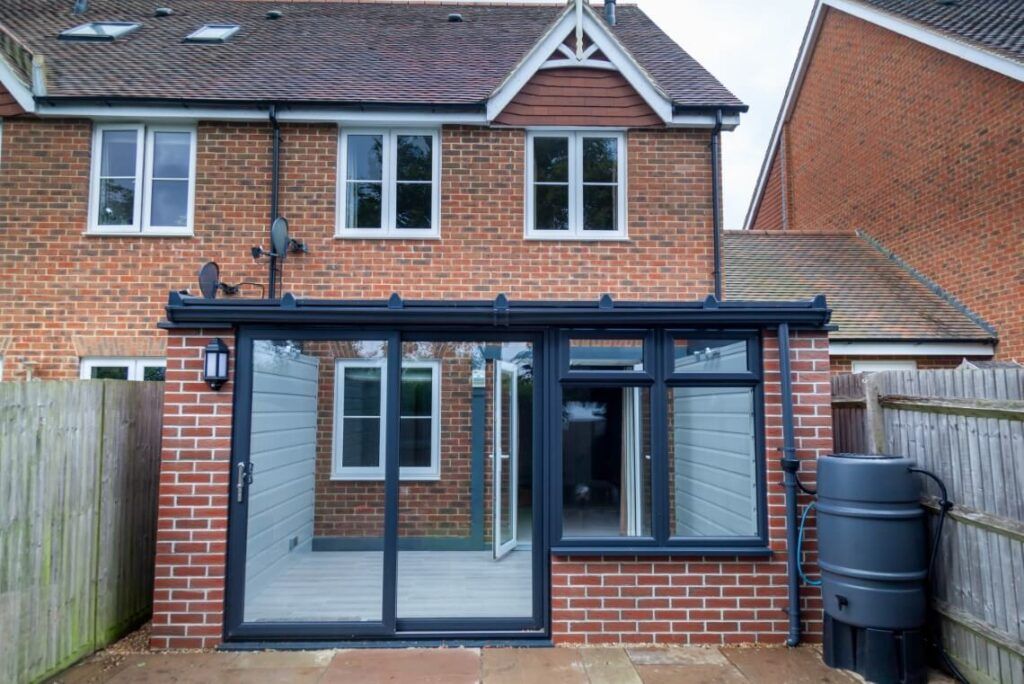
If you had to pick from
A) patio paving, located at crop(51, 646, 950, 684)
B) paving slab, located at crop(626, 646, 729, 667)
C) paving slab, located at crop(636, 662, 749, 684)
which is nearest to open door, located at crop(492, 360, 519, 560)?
patio paving, located at crop(51, 646, 950, 684)

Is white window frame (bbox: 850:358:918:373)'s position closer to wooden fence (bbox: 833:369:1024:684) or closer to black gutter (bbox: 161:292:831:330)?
wooden fence (bbox: 833:369:1024:684)

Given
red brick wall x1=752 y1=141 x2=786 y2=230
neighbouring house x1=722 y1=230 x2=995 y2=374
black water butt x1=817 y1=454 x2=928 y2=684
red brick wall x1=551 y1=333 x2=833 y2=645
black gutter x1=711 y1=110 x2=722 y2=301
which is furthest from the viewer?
red brick wall x1=752 y1=141 x2=786 y2=230

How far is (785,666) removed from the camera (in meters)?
4.38

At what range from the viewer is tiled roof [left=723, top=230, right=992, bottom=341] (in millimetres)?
9344

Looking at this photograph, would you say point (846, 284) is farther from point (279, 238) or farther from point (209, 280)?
point (209, 280)

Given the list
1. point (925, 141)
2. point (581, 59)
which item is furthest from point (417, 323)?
point (925, 141)

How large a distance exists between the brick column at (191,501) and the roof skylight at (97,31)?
7184mm

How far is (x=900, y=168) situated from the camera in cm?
1157

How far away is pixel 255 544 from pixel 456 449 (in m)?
1.96

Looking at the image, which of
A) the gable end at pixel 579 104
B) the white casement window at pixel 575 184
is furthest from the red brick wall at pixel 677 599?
the gable end at pixel 579 104

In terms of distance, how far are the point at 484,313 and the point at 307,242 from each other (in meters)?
4.03

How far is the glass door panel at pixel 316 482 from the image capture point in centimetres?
488

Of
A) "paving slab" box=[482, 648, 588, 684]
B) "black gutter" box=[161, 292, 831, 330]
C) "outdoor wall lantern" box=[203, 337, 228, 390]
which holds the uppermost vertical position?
"black gutter" box=[161, 292, 831, 330]

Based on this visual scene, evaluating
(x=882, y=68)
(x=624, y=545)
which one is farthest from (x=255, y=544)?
(x=882, y=68)
